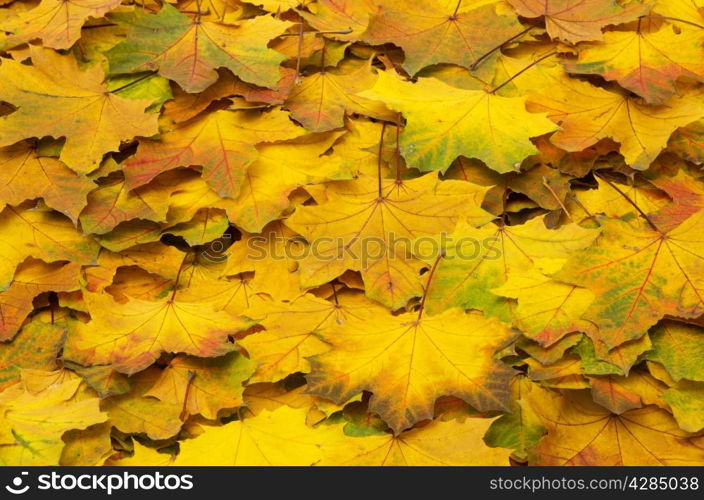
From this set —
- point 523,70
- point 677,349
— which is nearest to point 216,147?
point 523,70

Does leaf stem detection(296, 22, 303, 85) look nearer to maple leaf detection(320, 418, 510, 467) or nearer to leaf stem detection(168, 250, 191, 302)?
leaf stem detection(168, 250, 191, 302)

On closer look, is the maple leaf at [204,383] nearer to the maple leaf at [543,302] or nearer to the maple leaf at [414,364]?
the maple leaf at [414,364]

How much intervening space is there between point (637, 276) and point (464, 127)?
361 millimetres

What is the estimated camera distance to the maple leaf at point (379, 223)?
129cm

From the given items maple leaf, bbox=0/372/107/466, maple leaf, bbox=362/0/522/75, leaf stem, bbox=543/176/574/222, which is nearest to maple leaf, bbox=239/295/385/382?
maple leaf, bbox=0/372/107/466

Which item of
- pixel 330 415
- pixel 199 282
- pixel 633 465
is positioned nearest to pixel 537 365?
pixel 633 465

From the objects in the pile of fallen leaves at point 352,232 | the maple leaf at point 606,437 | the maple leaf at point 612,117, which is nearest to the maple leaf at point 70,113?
the pile of fallen leaves at point 352,232

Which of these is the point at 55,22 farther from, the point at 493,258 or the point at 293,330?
the point at 493,258

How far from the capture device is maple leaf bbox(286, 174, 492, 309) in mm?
1295

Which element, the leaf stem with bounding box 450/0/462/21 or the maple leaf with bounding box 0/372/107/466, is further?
the leaf stem with bounding box 450/0/462/21

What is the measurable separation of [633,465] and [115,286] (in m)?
0.86

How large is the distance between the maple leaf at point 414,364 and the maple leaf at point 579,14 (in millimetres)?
564

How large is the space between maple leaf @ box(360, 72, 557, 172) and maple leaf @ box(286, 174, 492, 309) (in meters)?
0.05

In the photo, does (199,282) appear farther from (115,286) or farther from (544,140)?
(544,140)
